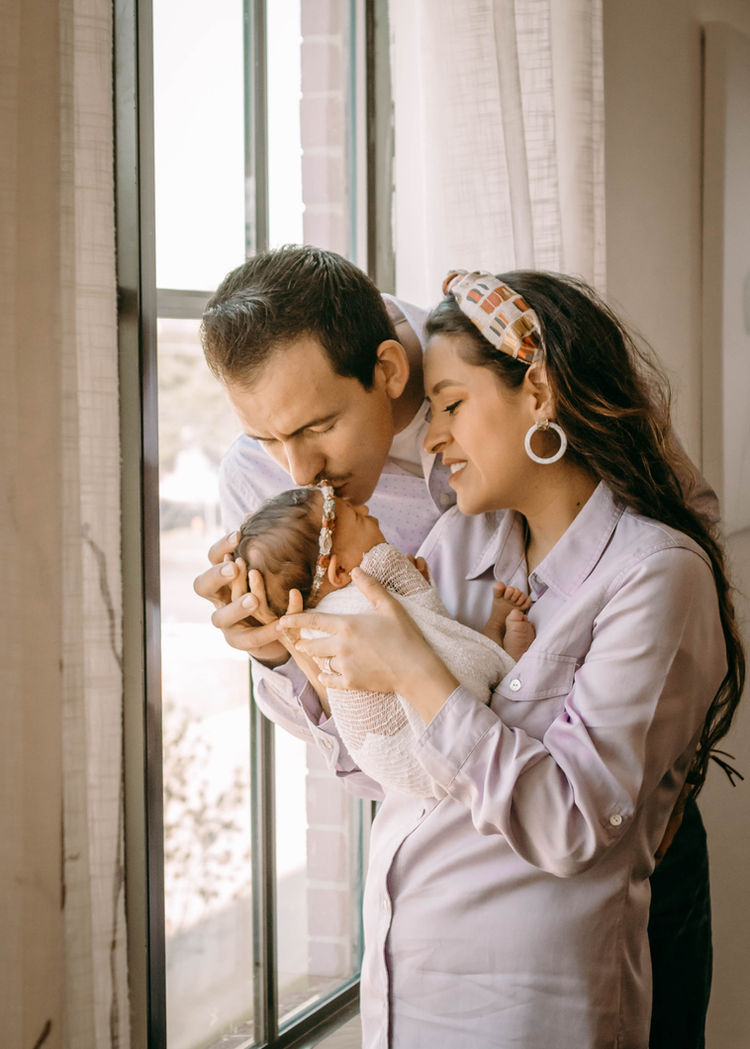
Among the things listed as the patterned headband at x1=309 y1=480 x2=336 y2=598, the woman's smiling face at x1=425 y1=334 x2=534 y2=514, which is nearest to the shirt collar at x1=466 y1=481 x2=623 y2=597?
the woman's smiling face at x1=425 y1=334 x2=534 y2=514

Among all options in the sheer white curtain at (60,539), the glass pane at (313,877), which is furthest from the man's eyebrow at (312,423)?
the glass pane at (313,877)

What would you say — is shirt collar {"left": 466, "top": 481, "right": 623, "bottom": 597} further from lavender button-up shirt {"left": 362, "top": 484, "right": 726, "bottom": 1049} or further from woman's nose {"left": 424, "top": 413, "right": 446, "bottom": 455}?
woman's nose {"left": 424, "top": 413, "right": 446, "bottom": 455}

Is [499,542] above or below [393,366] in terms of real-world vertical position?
below

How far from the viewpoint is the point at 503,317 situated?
1.35 metres

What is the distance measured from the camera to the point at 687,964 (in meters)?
1.61

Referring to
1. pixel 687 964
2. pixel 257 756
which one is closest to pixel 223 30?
pixel 257 756

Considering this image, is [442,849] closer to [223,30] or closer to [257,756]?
[257,756]

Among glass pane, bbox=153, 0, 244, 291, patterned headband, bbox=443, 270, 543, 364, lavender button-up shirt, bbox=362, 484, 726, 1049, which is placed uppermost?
glass pane, bbox=153, 0, 244, 291

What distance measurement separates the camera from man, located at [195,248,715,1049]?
55.1 inches

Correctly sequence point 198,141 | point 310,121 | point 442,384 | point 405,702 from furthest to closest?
point 310,121 → point 198,141 → point 442,384 → point 405,702

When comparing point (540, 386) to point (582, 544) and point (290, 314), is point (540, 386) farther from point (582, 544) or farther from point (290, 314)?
point (290, 314)

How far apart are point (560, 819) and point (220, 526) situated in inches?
46.5

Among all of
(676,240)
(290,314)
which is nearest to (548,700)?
(290,314)

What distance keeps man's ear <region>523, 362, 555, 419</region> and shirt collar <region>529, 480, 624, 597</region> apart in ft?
0.47
